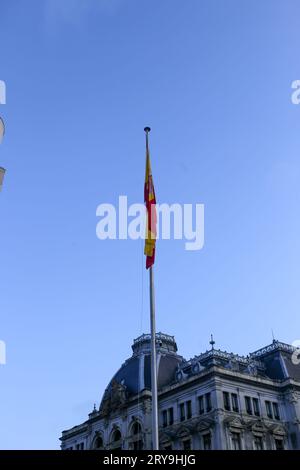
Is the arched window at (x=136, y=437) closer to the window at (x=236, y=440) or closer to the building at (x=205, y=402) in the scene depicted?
the building at (x=205, y=402)

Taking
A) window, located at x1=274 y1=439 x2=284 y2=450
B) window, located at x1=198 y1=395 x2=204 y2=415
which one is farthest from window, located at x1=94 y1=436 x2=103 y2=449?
window, located at x1=274 y1=439 x2=284 y2=450

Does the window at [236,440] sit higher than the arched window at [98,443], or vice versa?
the arched window at [98,443]

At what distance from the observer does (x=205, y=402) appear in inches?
2534

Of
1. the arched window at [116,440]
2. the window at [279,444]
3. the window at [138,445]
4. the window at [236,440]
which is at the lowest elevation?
the window at [236,440]

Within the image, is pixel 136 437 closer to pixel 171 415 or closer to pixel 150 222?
pixel 171 415

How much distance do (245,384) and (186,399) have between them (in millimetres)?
7265

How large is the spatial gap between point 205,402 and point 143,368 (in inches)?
566

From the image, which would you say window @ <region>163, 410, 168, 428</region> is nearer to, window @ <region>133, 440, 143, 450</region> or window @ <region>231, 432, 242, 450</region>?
window @ <region>133, 440, 143, 450</region>

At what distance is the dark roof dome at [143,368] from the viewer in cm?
7512

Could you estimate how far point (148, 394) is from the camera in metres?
72.4

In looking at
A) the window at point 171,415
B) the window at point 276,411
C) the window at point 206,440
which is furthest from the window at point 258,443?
the window at point 171,415
